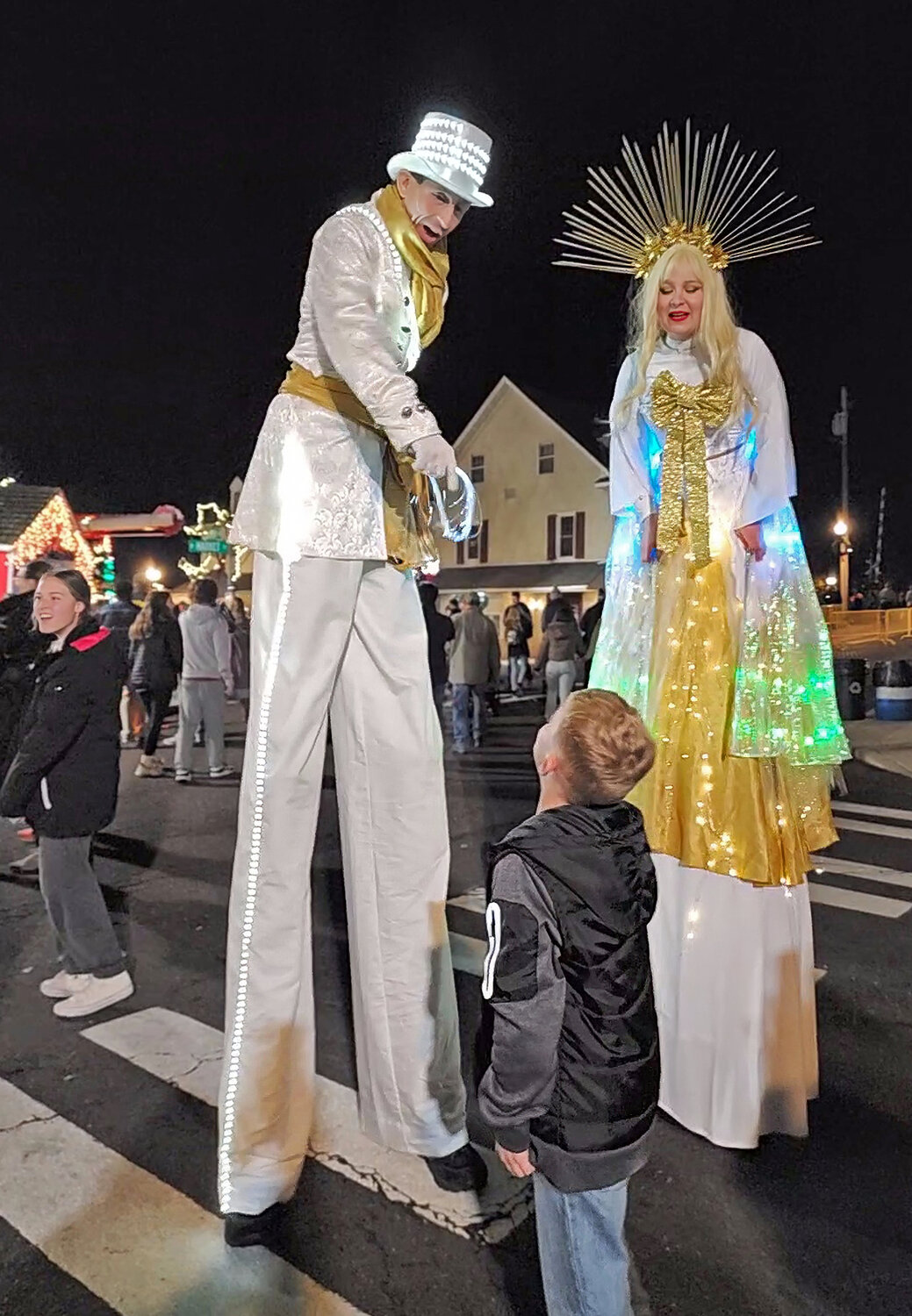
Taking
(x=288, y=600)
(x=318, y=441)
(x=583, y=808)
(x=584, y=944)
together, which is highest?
(x=318, y=441)

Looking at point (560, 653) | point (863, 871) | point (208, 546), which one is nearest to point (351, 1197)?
point (863, 871)

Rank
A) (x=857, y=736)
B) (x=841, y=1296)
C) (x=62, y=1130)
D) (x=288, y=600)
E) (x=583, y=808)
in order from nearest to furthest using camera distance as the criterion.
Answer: (x=583, y=808) → (x=841, y=1296) → (x=288, y=600) → (x=62, y=1130) → (x=857, y=736)

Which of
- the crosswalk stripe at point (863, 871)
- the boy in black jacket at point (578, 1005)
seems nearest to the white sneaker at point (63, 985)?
the boy in black jacket at point (578, 1005)

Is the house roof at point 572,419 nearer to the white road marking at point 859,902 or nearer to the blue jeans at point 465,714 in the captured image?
the blue jeans at point 465,714

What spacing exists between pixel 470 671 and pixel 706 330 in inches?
340

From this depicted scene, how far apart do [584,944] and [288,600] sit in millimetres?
1096

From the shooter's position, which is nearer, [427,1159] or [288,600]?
[288,600]

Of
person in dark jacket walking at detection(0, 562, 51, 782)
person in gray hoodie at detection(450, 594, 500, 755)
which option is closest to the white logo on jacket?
person in dark jacket walking at detection(0, 562, 51, 782)

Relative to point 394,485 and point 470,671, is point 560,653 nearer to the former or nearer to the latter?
point 470,671

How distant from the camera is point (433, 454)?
2146mm

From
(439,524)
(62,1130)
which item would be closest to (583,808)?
(439,524)

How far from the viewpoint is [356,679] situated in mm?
2545

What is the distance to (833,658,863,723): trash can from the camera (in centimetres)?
1308

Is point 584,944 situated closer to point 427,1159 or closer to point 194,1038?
point 427,1159
